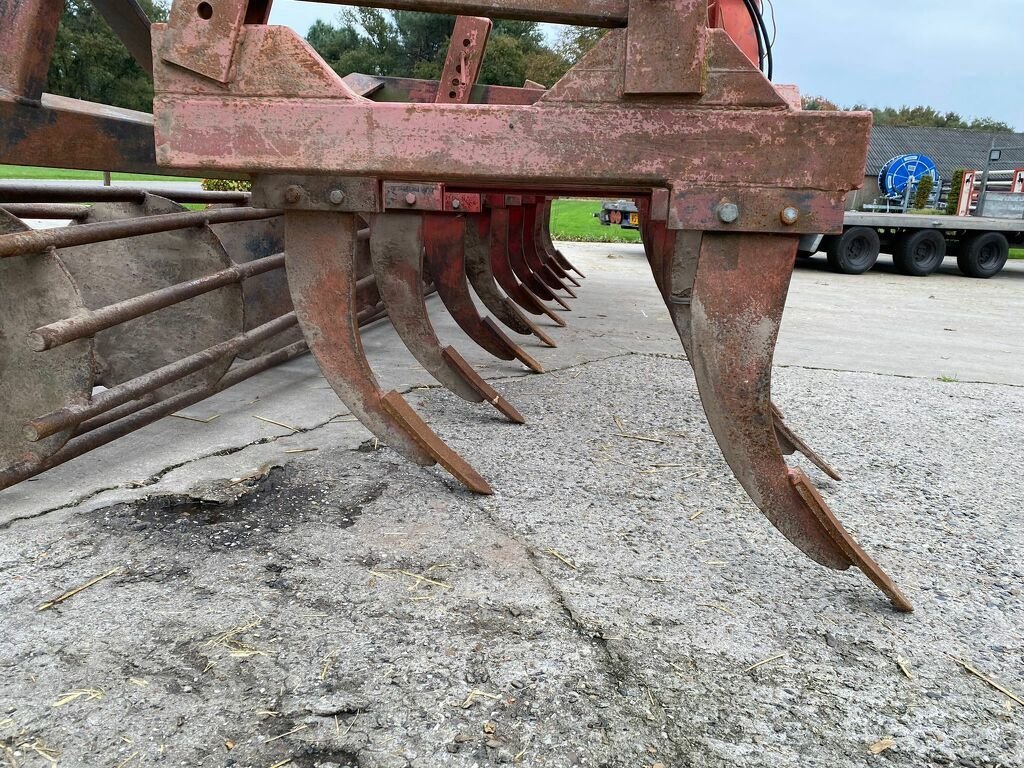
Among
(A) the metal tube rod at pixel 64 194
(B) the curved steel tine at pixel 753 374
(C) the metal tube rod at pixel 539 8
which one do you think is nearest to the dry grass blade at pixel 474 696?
(B) the curved steel tine at pixel 753 374

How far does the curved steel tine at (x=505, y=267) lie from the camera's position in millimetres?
4344

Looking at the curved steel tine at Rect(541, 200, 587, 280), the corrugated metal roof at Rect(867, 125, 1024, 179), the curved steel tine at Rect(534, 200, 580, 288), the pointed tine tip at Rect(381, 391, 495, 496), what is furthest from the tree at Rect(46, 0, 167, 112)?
the pointed tine tip at Rect(381, 391, 495, 496)

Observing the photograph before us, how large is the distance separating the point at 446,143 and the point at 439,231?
6.00ft

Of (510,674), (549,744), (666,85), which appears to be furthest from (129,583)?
(666,85)

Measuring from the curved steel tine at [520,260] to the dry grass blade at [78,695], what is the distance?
373 cm

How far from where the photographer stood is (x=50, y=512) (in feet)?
5.72

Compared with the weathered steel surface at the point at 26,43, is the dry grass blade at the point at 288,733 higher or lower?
lower

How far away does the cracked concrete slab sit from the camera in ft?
3.64

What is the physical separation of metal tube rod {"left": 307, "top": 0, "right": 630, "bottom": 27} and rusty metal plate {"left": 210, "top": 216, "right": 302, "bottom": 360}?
1.92 meters

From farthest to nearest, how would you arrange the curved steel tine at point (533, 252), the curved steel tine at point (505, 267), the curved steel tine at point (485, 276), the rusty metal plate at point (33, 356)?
the curved steel tine at point (533, 252), the curved steel tine at point (505, 267), the curved steel tine at point (485, 276), the rusty metal plate at point (33, 356)

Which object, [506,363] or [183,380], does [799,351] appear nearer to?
[506,363]

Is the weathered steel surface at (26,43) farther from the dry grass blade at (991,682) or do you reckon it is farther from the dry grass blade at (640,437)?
the dry grass blade at (991,682)

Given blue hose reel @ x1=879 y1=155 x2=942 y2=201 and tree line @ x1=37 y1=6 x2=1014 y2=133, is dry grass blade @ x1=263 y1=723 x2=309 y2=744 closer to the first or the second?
blue hose reel @ x1=879 y1=155 x2=942 y2=201

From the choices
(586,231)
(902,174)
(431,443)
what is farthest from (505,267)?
(902,174)
